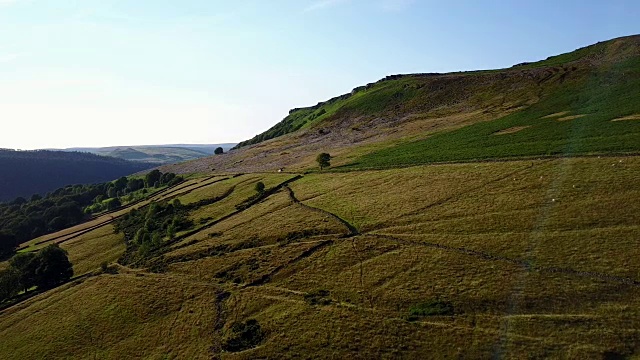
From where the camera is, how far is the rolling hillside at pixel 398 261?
36.6 meters

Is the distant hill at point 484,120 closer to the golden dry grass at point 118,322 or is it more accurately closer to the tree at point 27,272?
the golden dry grass at point 118,322

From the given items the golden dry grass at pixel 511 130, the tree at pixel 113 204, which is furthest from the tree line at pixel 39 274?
the golden dry grass at pixel 511 130

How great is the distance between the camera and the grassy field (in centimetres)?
3575

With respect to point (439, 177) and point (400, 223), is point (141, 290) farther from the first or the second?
point (439, 177)

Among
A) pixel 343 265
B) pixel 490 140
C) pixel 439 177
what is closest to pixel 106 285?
pixel 343 265

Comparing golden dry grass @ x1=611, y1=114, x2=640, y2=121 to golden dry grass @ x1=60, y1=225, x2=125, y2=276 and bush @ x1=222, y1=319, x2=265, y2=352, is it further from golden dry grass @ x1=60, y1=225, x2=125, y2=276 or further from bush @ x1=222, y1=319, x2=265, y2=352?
golden dry grass @ x1=60, y1=225, x2=125, y2=276

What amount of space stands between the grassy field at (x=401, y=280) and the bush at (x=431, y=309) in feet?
1.12

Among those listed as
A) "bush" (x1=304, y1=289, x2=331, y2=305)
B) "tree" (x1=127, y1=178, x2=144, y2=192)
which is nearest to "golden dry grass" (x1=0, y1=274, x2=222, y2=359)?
"bush" (x1=304, y1=289, x2=331, y2=305)

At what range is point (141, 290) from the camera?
192 ft

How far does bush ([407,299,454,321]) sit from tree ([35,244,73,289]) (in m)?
63.2

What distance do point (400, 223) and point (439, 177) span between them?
16803 mm

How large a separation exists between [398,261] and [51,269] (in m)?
60.8

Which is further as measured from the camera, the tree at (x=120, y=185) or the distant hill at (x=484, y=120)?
the tree at (x=120, y=185)

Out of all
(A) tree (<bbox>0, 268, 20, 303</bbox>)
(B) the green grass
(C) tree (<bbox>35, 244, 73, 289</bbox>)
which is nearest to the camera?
(B) the green grass
